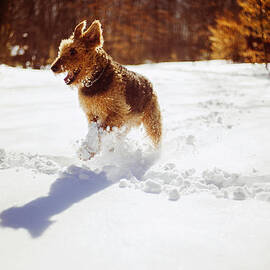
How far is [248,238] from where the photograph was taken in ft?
5.72

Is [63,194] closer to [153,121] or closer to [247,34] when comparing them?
[153,121]

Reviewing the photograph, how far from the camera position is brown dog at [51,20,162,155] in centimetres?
329

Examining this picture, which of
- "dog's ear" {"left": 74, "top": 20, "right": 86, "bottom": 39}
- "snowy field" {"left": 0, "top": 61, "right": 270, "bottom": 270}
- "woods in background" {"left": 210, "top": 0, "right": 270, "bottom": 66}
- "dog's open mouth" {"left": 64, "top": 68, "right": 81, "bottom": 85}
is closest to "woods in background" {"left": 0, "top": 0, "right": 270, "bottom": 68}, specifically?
"woods in background" {"left": 210, "top": 0, "right": 270, "bottom": 66}

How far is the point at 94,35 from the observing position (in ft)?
10.9

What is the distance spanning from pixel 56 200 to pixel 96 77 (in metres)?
1.58

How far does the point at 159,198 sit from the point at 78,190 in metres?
0.70

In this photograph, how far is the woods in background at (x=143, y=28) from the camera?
35.6 feet

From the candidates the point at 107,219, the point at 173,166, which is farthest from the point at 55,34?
the point at 107,219

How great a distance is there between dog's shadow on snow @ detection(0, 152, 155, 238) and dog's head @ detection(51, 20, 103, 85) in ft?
3.55

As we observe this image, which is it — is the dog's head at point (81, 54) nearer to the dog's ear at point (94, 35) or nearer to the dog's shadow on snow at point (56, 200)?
the dog's ear at point (94, 35)

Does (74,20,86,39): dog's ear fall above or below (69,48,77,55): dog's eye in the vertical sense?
above

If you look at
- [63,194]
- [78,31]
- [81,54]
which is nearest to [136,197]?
[63,194]

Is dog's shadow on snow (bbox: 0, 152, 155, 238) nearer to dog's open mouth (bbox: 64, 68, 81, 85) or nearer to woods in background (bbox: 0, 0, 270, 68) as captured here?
dog's open mouth (bbox: 64, 68, 81, 85)

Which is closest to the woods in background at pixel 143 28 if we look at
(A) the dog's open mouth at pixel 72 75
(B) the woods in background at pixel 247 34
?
(B) the woods in background at pixel 247 34
